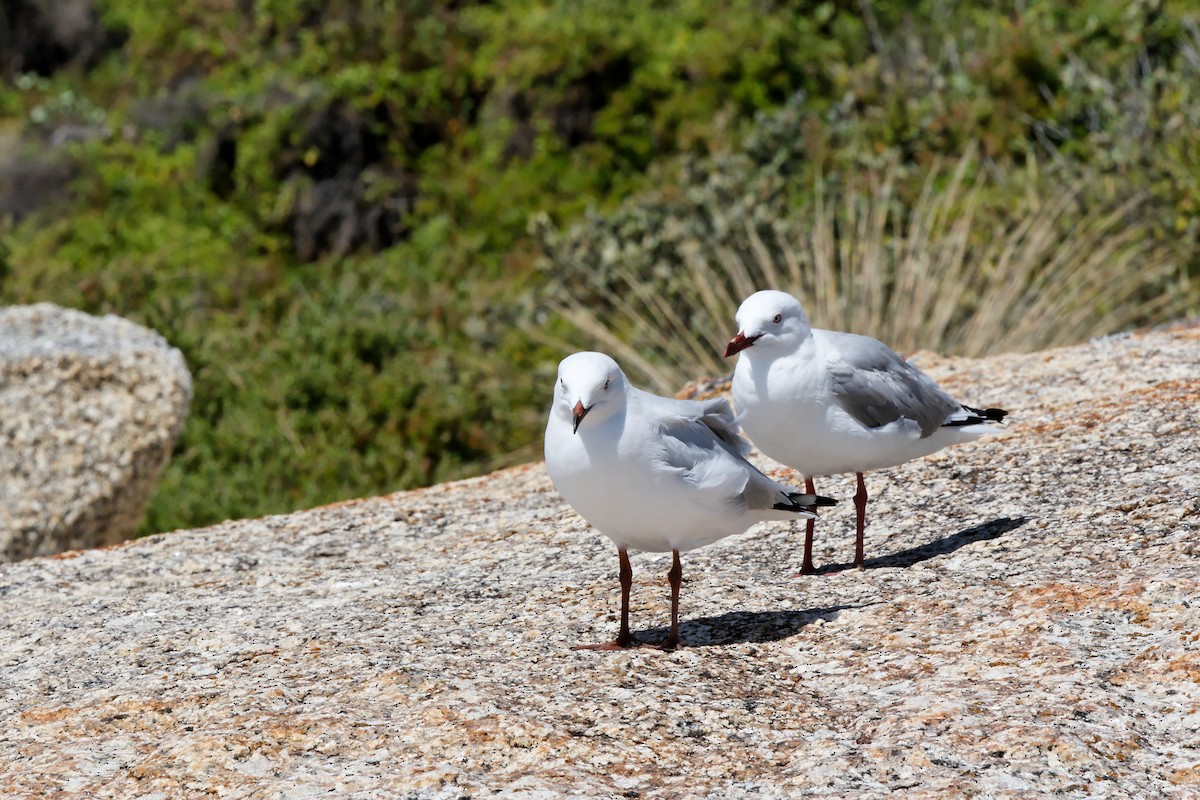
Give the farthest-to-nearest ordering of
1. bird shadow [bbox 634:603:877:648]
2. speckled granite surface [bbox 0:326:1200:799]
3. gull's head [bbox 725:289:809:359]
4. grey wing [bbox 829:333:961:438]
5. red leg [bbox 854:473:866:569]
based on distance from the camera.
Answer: red leg [bbox 854:473:866:569], grey wing [bbox 829:333:961:438], gull's head [bbox 725:289:809:359], bird shadow [bbox 634:603:877:648], speckled granite surface [bbox 0:326:1200:799]

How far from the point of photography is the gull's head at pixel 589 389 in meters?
3.13

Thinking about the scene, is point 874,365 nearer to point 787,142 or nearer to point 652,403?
point 652,403

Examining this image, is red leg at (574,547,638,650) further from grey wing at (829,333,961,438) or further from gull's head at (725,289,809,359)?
grey wing at (829,333,961,438)

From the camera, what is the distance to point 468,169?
1381 cm

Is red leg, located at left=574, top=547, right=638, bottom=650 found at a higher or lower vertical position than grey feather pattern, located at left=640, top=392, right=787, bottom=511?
lower

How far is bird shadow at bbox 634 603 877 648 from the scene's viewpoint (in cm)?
353

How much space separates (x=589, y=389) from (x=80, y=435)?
13.2ft

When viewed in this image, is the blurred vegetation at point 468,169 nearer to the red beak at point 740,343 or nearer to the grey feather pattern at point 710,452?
the red beak at point 740,343

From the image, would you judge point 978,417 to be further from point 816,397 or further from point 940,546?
point 816,397

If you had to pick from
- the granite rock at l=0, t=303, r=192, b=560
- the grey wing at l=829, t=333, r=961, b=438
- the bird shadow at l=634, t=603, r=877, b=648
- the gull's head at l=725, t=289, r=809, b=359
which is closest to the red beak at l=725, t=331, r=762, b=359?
the gull's head at l=725, t=289, r=809, b=359

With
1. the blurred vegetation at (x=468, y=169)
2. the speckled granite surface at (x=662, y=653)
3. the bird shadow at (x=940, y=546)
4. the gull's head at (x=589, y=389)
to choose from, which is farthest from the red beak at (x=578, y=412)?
the blurred vegetation at (x=468, y=169)

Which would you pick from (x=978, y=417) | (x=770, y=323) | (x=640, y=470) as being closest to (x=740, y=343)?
(x=770, y=323)

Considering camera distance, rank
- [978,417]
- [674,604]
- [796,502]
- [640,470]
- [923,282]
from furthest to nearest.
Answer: [923,282] < [978,417] < [796,502] < [674,604] < [640,470]

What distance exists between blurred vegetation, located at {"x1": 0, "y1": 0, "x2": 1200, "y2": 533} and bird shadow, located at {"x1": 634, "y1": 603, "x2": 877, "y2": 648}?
15.0 feet
